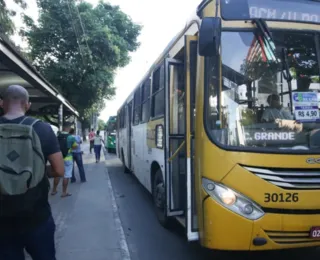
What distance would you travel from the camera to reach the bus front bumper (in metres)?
3.54

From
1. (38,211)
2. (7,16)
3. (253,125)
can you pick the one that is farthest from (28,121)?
(7,16)

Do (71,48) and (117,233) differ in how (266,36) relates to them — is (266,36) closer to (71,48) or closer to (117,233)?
(117,233)

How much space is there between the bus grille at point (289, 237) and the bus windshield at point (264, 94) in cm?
87

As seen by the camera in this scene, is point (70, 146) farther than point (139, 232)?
Yes

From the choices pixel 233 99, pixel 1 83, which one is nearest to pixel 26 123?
pixel 233 99

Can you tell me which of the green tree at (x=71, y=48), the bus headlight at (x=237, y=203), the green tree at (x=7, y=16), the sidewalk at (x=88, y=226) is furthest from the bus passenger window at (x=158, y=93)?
the green tree at (x=71, y=48)

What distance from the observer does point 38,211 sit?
2.54m

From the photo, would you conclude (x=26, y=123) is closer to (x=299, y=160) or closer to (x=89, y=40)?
(x=299, y=160)

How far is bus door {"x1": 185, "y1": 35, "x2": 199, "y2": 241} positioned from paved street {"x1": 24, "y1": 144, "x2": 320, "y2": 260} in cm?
103

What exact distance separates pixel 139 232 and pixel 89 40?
2028 centimetres

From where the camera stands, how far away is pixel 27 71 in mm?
7887

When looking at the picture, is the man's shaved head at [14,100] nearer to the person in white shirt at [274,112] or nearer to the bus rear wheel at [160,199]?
the person in white shirt at [274,112]

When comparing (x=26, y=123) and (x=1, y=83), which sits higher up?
(x=1, y=83)

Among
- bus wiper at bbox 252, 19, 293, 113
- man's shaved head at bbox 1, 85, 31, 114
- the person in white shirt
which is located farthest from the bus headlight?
man's shaved head at bbox 1, 85, 31, 114
